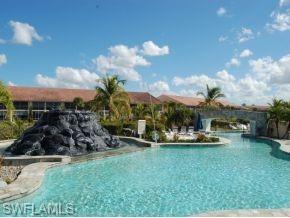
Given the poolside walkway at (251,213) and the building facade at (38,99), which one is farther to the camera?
the building facade at (38,99)

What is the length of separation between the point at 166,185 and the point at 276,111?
23784 mm

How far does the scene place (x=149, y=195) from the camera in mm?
11055

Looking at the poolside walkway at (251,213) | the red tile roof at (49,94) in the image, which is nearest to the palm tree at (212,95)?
the red tile roof at (49,94)

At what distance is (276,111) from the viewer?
1299 inches

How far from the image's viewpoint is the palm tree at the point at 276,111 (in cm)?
3238

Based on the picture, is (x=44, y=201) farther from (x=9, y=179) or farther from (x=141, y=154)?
(x=141, y=154)

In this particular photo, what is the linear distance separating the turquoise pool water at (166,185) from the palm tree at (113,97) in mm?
18476

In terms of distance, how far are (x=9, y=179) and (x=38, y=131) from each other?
8.17 metres

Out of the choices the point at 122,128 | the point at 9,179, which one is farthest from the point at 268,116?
the point at 9,179

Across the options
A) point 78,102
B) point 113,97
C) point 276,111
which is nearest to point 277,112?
point 276,111

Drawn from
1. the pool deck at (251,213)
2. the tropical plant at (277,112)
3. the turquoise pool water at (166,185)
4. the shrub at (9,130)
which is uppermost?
the tropical plant at (277,112)

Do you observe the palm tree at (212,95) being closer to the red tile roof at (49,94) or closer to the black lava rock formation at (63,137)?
the red tile roof at (49,94)

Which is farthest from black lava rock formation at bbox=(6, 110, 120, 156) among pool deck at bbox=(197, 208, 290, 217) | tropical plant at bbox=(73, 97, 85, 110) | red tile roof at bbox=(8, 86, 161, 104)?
red tile roof at bbox=(8, 86, 161, 104)

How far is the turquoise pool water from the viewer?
9969mm
